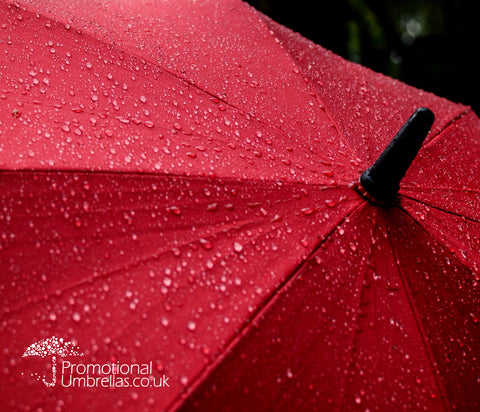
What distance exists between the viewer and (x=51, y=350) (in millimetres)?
1067

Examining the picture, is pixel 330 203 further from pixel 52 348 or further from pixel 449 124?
pixel 449 124

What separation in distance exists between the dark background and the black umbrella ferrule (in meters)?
3.20

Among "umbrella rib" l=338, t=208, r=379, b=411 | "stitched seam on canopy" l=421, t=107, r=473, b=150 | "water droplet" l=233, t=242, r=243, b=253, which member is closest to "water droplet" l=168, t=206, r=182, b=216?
"water droplet" l=233, t=242, r=243, b=253

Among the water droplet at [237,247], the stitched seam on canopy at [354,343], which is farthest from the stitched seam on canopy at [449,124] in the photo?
the water droplet at [237,247]

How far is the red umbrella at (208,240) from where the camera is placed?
1.10 metres

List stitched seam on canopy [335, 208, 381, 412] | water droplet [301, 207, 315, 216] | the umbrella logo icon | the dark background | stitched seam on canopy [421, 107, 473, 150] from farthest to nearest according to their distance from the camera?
the dark background, stitched seam on canopy [421, 107, 473, 150], water droplet [301, 207, 315, 216], stitched seam on canopy [335, 208, 381, 412], the umbrella logo icon

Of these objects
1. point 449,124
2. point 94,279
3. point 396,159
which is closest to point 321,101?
point 396,159

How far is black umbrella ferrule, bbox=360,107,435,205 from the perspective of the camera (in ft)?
4.26

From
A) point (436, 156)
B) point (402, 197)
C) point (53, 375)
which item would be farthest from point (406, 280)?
point (53, 375)

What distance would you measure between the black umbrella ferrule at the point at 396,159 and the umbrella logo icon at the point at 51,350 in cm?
96

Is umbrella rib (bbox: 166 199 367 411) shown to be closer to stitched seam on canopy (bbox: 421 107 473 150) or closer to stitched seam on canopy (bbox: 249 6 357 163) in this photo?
stitched seam on canopy (bbox: 249 6 357 163)

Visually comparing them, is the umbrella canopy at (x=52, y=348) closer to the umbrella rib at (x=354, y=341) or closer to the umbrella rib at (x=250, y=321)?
the umbrella rib at (x=250, y=321)

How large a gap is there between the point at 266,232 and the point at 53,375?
64 cm

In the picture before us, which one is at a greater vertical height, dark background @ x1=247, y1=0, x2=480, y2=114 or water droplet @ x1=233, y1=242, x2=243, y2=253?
dark background @ x1=247, y1=0, x2=480, y2=114
